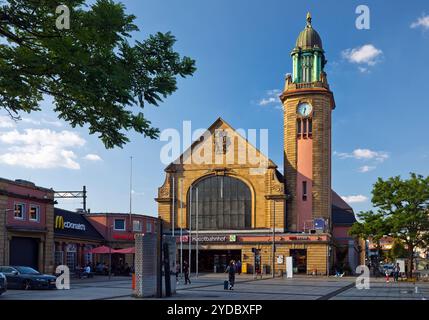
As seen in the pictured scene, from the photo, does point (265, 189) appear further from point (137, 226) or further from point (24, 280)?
point (24, 280)

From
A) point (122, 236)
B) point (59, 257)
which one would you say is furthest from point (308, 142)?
point (59, 257)

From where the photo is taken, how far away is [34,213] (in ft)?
152

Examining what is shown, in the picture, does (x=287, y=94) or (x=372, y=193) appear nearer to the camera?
(x=372, y=193)

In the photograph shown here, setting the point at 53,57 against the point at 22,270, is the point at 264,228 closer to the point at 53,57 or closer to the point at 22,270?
the point at 22,270

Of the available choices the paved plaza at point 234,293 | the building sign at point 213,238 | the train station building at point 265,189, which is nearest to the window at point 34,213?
the paved plaza at point 234,293

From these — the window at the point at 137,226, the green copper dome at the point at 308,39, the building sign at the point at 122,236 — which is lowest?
the building sign at the point at 122,236

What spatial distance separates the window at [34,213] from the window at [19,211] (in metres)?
1.30

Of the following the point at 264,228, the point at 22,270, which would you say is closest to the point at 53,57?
the point at 22,270

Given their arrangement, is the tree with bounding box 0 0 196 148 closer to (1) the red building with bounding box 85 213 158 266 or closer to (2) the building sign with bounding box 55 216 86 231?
(2) the building sign with bounding box 55 216 86 231

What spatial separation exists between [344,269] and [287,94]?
74.2 ft

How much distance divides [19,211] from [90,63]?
3900cm

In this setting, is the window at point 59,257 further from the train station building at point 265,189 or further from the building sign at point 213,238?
the building sign at point 213,238

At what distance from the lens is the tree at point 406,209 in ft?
162

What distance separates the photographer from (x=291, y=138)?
7012 cm
